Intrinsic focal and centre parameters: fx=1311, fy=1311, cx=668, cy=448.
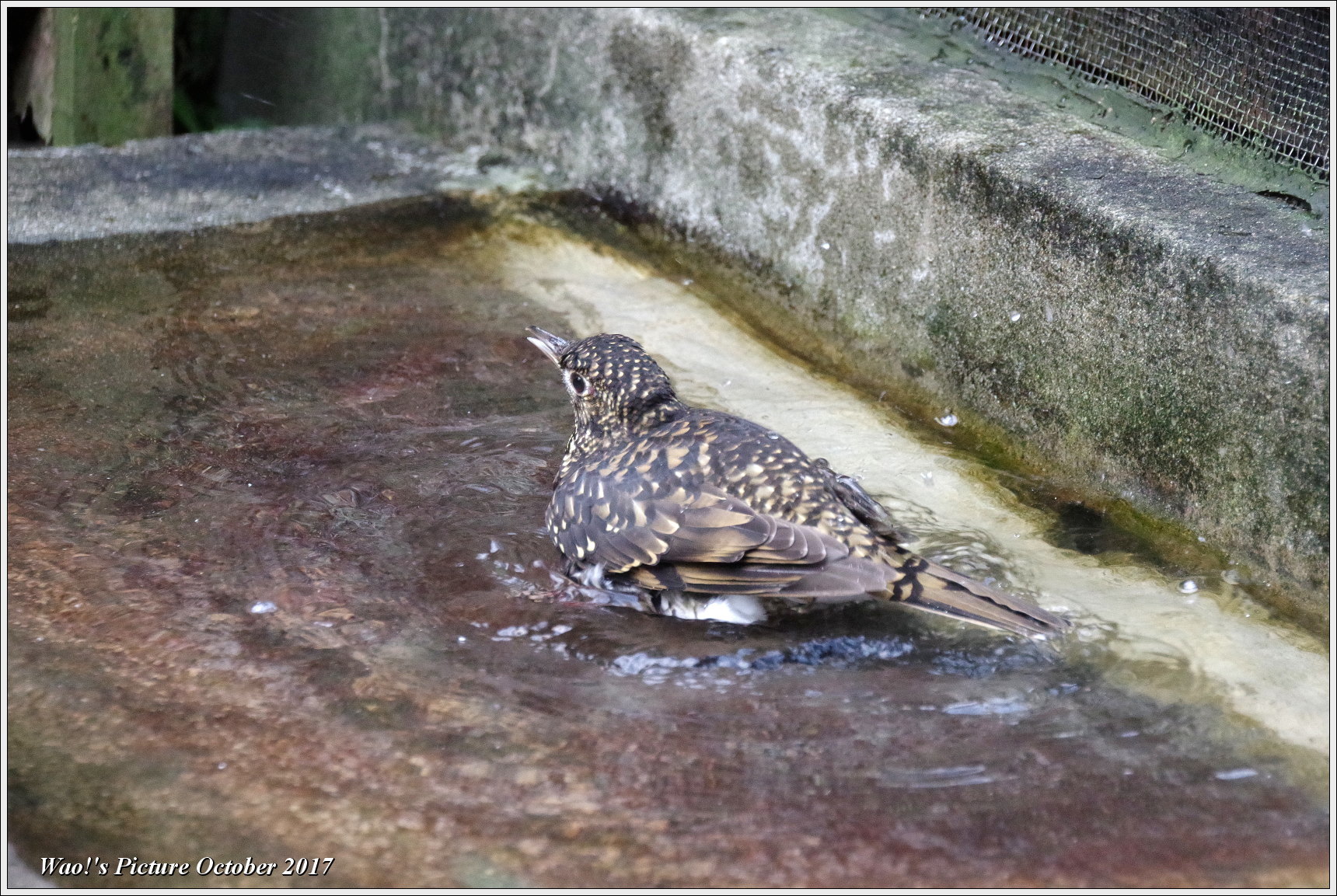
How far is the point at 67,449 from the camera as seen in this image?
4141 millimetres

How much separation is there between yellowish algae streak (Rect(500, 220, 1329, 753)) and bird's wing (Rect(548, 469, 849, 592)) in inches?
29.5

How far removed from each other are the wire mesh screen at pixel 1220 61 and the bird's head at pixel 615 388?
2.09 m

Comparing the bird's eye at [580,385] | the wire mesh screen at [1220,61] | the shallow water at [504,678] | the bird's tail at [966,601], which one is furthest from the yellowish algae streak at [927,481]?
the wire mesh screen at [1220,61]

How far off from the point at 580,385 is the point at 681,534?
0.78m

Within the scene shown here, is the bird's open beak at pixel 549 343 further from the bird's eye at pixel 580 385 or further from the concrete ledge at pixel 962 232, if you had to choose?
the concrete ledge at pixel 962 232

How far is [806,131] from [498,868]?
344 centimetres

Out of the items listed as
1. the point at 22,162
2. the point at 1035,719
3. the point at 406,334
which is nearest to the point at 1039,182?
the point at 1035,719

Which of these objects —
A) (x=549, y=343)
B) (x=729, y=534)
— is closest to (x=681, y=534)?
(x=729, y=534)

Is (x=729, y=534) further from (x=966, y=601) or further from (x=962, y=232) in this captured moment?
(x=962, y=232)

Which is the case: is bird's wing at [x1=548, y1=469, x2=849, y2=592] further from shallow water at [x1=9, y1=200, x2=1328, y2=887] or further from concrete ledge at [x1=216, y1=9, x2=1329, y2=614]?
concrete ledge at [x1=216, y1=9, x2=1329, y2=614]

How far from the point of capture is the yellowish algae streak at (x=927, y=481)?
3.20 m

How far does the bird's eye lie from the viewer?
3.99 meters

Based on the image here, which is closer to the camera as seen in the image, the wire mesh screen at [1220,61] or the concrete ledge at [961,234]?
the concrete ledge at [961,234]

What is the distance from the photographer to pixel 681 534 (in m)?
3.46
